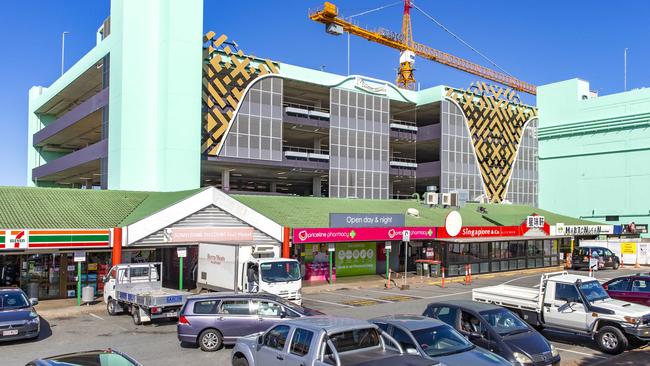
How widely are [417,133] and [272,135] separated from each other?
21105 millimetres

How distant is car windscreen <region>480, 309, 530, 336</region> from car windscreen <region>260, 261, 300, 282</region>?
1026 cm

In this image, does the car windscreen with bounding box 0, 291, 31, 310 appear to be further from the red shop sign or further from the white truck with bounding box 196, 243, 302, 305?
the red shop sign

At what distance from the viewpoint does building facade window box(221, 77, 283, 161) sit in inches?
1849

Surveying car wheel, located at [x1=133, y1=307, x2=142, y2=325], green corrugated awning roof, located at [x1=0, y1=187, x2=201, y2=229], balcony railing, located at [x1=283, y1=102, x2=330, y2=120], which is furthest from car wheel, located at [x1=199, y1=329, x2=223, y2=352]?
balcony railing, located at [x1=283, y1=102, x2=330, y2=120]

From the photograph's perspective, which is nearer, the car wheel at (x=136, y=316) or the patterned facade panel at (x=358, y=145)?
the car wheel at (x=136, y=316)

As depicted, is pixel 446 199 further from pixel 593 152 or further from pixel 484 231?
pixel 593 152

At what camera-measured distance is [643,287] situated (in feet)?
68.5

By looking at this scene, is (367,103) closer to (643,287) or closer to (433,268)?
(433,268)

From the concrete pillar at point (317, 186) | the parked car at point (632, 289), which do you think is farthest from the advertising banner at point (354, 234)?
the concrete pillar at point (317, 186)

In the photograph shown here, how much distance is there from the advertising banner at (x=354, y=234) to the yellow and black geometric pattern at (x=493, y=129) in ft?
90.6

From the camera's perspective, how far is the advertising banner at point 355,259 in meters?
38.2

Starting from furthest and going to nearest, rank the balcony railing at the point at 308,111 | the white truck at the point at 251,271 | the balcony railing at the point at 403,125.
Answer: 1. the balcony railing at the point at 403,125
2. the balcony railing at the point at 308,111
3. the white truck at the point at 251,271

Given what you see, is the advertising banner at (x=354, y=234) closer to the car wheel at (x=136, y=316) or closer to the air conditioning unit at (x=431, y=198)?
the air conditioning unit at (x=431, y=198)

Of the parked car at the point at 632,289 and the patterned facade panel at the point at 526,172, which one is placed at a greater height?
the patterned facade panel at the point at 526,172
